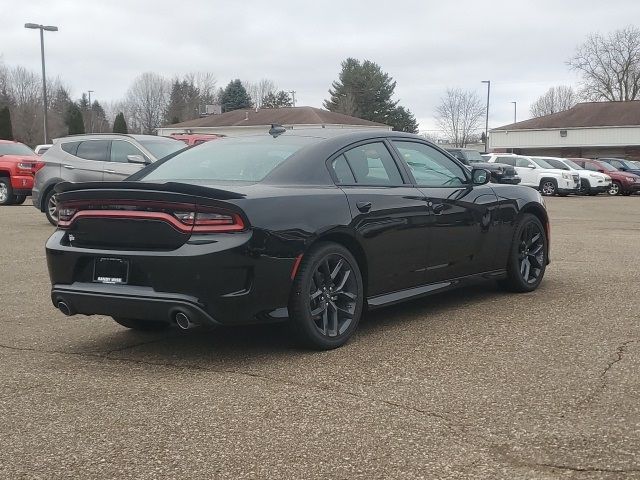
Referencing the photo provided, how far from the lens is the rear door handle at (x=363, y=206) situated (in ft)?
17.0

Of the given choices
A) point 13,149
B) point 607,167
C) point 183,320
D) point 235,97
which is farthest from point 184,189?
point 235,97

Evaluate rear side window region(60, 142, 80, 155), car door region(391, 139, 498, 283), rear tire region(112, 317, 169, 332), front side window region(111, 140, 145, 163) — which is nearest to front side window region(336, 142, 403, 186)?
car door region(391, 139, 498, 283)

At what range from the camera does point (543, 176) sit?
30062 mm

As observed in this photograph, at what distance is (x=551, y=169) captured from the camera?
3002 centimetres

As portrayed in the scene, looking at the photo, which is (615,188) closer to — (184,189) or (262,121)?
(184,189)

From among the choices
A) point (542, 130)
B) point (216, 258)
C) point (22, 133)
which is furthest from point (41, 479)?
point (22, 133)

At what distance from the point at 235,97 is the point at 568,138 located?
51.4 metres

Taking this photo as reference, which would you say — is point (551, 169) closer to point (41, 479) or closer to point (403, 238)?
point (403, 238)

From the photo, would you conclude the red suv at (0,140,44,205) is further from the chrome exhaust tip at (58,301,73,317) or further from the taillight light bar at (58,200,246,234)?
the taillight light bar at (58,200,246,234)

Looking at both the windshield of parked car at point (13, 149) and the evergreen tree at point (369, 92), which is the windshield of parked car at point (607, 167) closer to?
the windshield of parked car at point (13, 149)

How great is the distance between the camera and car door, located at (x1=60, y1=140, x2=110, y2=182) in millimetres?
13734

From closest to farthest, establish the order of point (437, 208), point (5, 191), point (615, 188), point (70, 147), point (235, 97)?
point (437, 208) < point (70, 147) < point (5, 191) < point (615, 188) < point (235, 97)

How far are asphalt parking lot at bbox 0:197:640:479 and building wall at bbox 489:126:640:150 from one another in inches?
2095

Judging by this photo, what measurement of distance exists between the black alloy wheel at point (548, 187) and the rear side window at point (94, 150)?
20.2 m
